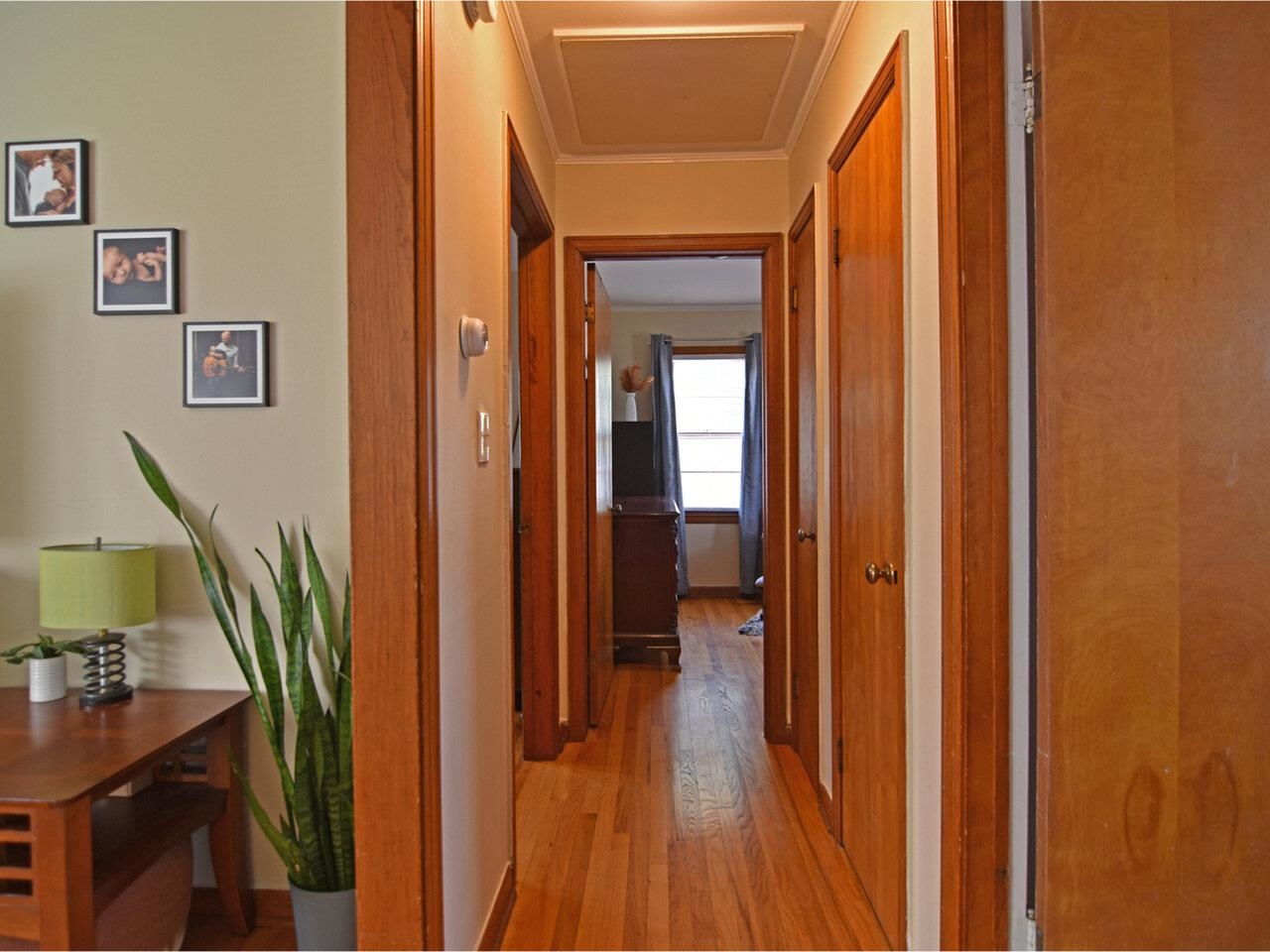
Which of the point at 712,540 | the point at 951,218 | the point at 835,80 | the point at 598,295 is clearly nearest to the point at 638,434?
the point at 712,540

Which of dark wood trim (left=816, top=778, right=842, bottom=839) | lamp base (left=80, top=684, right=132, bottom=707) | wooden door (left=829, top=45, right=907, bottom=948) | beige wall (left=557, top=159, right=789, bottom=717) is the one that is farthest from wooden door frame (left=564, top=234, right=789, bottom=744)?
lamp base (left=80, top=684, right=132, bottom=707)

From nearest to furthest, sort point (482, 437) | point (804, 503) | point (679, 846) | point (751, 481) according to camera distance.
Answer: point (482, 437), point (679, 846), point (804, 503), point (751, 481)

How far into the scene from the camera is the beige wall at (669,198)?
2.92 m

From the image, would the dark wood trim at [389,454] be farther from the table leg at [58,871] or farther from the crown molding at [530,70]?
the crown molding at [530,70]

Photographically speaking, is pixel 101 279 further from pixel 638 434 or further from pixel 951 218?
pixel 638 434

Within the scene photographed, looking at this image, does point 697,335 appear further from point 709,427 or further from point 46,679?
point 46,679

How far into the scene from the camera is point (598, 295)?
3.22 meters

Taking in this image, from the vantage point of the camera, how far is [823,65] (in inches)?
87.9

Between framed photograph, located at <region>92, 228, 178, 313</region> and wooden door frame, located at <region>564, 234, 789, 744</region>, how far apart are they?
1.46m

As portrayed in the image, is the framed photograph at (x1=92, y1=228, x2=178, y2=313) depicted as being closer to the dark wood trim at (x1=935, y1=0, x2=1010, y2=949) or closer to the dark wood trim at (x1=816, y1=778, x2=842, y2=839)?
the dark wood trim at (x1=935, y1=0, x2=1010, y2=949)

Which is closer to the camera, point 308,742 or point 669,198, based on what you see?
point 308,742

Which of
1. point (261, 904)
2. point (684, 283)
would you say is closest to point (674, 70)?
point (261, 904)

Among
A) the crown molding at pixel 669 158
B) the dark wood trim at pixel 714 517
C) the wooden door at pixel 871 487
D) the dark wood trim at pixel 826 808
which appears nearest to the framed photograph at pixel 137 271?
the crown molding at pixel 669 158

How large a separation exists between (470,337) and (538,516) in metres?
1.37
